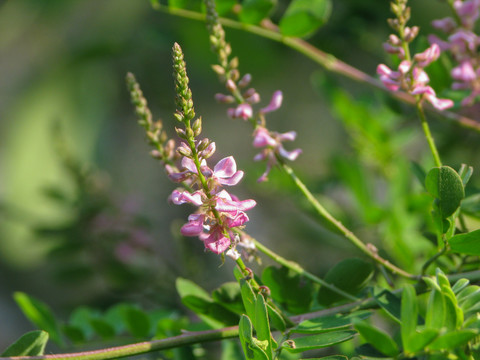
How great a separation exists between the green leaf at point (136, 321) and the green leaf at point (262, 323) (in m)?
0.29

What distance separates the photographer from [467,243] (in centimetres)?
43

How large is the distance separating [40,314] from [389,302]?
1.36 feet

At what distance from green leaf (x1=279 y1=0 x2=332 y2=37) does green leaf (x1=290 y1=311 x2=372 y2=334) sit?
342mm

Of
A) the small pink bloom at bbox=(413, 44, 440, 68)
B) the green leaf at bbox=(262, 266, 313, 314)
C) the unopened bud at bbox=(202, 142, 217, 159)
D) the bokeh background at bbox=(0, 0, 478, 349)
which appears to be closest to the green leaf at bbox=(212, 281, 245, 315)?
the green leaf at bbox=(262, 266, 313, 314)

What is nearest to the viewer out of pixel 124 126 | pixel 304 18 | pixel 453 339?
pixel 453 339

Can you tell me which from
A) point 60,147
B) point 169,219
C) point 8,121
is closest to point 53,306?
point 169,219

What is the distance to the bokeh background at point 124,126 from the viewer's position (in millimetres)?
1074

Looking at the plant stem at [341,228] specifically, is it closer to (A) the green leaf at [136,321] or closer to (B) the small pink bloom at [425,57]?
(B) the small pink bloom at [425,57]

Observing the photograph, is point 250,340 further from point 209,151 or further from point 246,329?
point 209,151

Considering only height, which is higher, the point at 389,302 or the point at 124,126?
the point at 124,126

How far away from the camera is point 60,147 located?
104cm

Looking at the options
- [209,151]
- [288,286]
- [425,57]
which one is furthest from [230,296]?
[425,57]

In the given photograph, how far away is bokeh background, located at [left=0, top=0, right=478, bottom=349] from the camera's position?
1074 millimetres

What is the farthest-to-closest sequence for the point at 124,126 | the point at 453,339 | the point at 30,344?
the point at 124,126
the point at 30,344
the point at 453,339
